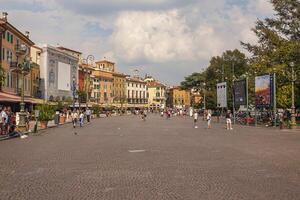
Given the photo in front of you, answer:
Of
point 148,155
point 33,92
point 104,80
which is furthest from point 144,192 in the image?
point 104,80

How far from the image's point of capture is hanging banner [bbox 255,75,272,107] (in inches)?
1758

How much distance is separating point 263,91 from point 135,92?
146410 mm

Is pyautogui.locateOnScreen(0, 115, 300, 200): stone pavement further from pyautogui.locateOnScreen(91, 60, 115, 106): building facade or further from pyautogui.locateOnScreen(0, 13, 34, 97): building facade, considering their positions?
pyautogui.locateOnScreen(91, 60, 115, 106): building facade

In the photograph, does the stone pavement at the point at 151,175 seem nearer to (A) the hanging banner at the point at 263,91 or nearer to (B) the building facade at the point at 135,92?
(A) the hanging banner at the point at 263,91

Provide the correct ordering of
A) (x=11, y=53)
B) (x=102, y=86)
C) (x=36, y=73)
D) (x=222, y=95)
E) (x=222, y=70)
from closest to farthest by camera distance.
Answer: (x=222, y=95)
(x=11, y=53)
(x=36, y=73)
(x=222, y=70)
(x=102, y=86)

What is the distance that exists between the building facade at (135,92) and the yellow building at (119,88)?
469 centimetres

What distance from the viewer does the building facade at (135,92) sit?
7299 inches

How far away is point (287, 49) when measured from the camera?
1837 inches

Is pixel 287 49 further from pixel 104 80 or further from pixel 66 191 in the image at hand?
pixel 104 80

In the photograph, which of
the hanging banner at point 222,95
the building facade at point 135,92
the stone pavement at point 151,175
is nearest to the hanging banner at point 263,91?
the hanging banner at point 222,95

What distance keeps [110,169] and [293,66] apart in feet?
115

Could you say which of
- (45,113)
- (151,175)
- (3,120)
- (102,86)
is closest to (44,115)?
(45,113)

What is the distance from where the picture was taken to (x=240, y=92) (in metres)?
53.0

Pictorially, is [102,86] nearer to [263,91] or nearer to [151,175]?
[263,91]
